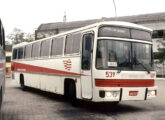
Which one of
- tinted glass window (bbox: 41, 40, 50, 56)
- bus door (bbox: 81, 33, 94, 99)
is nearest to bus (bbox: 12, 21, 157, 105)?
bus door (bbox: 81, 33, 94, 99)

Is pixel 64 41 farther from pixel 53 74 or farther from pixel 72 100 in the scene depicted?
pixel 72 100

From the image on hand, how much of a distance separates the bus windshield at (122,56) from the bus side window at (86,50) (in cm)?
50

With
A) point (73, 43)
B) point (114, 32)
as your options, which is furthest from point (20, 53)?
point (114, 32)

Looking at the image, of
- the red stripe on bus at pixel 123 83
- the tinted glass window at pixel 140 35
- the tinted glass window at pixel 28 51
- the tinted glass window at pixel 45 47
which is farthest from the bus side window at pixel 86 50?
the tinted glass window at pixel 28 51

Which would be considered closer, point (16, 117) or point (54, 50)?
point (16, 117)

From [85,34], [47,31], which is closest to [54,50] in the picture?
[85,34]

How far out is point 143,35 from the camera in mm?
11570

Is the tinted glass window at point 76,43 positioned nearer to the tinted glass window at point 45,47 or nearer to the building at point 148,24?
the tinted glass window at point 45,47

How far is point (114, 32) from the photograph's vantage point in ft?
35.3

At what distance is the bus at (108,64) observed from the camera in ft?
33.7

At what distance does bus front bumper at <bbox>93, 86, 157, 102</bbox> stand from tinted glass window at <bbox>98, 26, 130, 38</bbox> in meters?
1.78

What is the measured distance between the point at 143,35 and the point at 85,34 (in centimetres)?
208

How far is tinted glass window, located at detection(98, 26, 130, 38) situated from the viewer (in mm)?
10602

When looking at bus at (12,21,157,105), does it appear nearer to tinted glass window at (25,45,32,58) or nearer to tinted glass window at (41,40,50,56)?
tinted glass window at (41,40,50,56)
